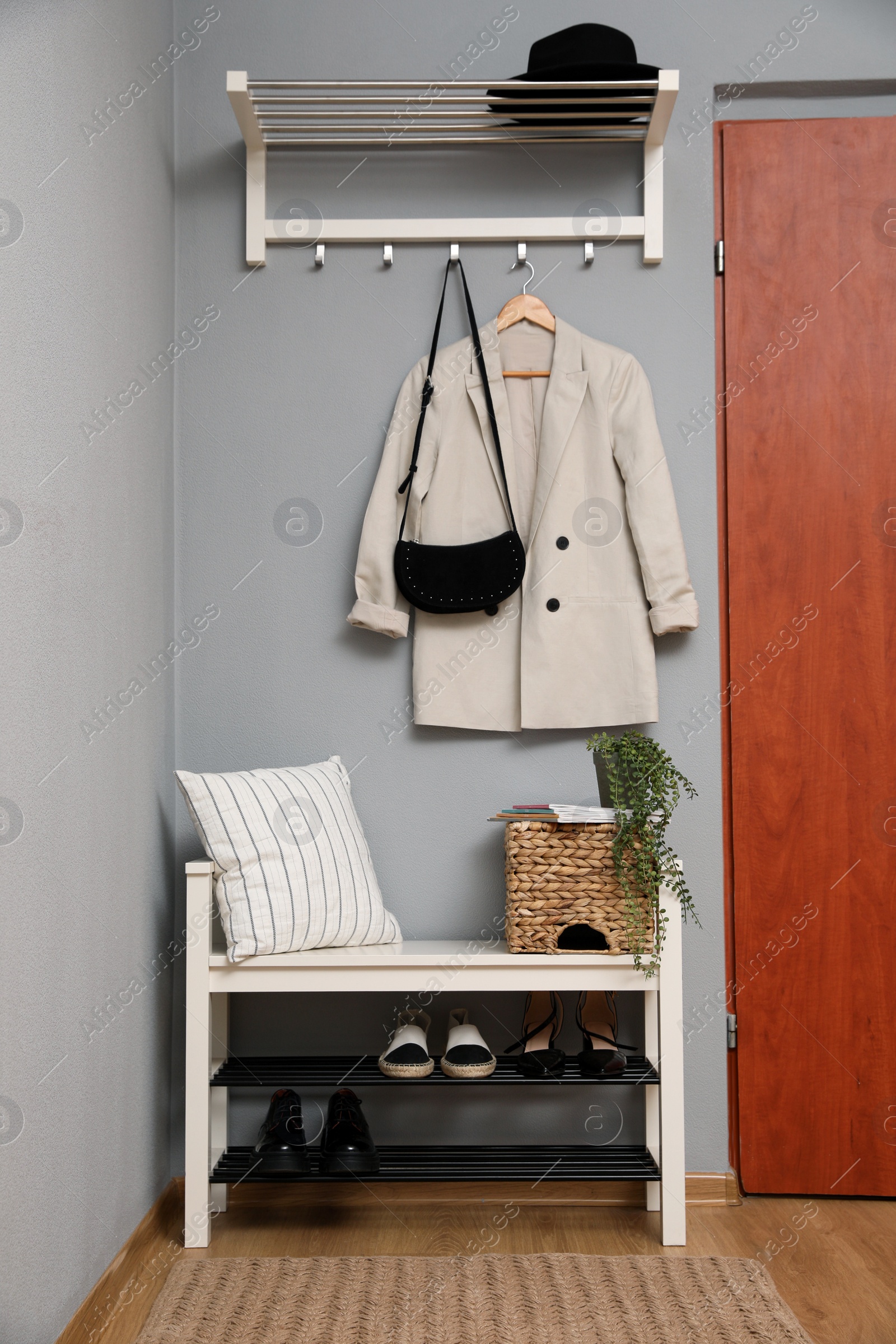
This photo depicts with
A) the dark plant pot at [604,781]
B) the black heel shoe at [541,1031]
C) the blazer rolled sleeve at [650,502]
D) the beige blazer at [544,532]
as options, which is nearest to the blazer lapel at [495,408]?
the beige blazer at [544,532]

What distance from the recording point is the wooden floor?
1.58 m

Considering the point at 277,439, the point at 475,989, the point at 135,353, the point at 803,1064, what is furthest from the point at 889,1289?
the point at 135,353

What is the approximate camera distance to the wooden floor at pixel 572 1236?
1577 mm

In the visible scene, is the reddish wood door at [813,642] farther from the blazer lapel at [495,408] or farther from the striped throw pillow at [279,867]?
the striped throw pillow at [279,867]

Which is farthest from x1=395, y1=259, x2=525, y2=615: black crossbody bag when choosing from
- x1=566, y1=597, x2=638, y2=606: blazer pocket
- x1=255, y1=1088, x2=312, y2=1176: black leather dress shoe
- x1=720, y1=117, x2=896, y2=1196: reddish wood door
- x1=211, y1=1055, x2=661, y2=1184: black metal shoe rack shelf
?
x1=255, y1=1088, x2=312, y2=1176: black leather dress shoe

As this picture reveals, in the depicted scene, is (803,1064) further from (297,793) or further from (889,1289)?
(297,793)

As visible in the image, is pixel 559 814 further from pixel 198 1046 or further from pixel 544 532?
pixel 198 1046

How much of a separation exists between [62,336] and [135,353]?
39cm

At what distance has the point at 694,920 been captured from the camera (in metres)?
2.02

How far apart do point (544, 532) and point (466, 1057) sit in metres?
1.04

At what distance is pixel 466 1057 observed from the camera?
175 cm

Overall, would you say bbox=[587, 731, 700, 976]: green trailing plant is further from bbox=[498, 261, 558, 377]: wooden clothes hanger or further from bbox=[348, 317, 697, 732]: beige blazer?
bbox=[498, 261, 558, 377]: wooden clothes hanger

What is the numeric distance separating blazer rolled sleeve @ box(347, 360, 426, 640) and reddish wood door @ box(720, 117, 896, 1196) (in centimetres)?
70

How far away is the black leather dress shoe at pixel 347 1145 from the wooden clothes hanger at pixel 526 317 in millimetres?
1536
